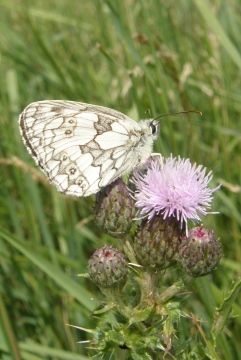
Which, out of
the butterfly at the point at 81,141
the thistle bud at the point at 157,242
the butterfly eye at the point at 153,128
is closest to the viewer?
the thistle bud at the point at 157,242

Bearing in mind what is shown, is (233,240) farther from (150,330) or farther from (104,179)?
(150,330)

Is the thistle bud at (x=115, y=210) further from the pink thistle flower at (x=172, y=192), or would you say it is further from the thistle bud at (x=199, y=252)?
the thistle bud at (x=199, y=252)

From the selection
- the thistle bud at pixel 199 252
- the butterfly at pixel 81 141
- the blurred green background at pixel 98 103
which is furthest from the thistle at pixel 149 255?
the blurred green background at pixel 98 103

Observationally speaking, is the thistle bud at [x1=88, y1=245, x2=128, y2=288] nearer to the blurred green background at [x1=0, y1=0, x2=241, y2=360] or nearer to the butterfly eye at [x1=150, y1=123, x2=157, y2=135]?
the blurred green background at [x1=0, y1=0, x2=241, y2=360]

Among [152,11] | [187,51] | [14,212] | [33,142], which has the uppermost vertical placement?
[152,11]

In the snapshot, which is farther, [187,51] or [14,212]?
[187,51]

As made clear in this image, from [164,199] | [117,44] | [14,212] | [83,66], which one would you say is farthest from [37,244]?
[117,44]

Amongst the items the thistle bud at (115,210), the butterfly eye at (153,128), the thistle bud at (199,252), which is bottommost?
the thistle bud at (199,252)

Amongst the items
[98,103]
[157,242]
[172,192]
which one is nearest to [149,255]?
[157,242]
